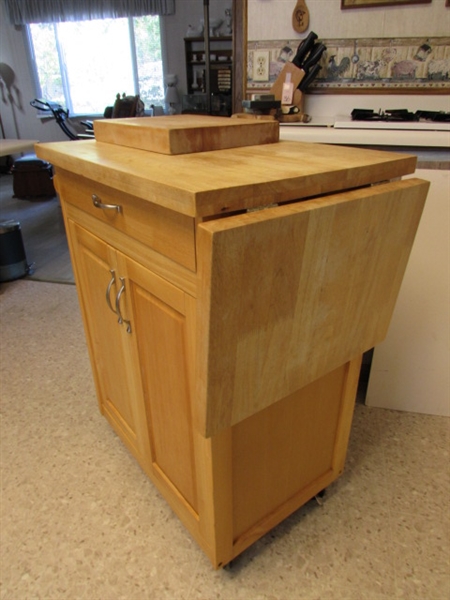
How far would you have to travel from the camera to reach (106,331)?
1220 mm

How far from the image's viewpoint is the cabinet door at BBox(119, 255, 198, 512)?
826 mm

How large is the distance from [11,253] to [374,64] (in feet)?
8.03

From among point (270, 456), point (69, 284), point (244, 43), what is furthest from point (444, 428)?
point (69, 284)

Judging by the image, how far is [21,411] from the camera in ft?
5.51

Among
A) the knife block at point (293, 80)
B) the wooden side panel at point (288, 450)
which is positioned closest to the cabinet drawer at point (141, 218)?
the wooden side panel at point (288, 450)

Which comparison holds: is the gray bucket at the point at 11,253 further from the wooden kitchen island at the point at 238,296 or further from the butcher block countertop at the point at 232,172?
the butcher block countertop at the point at 232,172

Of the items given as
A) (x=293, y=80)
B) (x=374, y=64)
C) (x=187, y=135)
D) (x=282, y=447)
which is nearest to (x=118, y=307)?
(x=187, y=135)

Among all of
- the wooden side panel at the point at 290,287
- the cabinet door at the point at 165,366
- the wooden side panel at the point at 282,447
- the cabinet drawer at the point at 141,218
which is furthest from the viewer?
the wooden side panel at the point at 282,447

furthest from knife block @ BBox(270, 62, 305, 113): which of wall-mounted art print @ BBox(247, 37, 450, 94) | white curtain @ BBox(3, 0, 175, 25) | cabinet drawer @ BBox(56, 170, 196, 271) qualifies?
white curtain @ BBox(3, 0, 175, 25)

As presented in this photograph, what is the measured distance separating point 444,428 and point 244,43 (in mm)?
1881

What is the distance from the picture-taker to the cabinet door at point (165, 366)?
32.5 inches

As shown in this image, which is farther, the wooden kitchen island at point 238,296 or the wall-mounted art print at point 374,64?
the wall-mounted art print at point 374,64

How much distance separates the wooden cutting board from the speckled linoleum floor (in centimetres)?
106

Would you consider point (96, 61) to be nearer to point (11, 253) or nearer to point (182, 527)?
point (11, 253)
